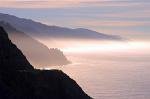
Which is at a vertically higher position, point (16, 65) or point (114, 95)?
point (16, 65)

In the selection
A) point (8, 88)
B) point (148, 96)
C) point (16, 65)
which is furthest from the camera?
point (148, 96)

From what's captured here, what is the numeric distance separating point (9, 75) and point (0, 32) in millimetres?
11815

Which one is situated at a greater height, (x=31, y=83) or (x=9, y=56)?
(x=9, y=56)

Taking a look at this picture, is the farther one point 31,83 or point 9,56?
point 9,56

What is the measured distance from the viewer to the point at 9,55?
281 ft

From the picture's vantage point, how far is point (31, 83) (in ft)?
259

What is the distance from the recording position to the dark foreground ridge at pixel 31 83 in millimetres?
77562

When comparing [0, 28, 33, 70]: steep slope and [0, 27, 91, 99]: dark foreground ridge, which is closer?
[0, 27, 91, 99]: dark foreground ridge

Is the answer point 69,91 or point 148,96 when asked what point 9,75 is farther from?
point 148,96

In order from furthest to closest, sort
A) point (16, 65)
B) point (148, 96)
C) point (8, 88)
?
point (148, 96)
point (16, 65)
point (8, 88)

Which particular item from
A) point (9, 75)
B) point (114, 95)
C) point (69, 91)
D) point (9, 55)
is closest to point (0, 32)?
point (9, 55)

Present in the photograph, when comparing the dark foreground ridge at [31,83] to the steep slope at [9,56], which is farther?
the steep slope at [9,56]

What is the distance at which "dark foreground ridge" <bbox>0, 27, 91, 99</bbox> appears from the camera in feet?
254

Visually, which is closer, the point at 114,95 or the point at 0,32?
the point at 0,32
